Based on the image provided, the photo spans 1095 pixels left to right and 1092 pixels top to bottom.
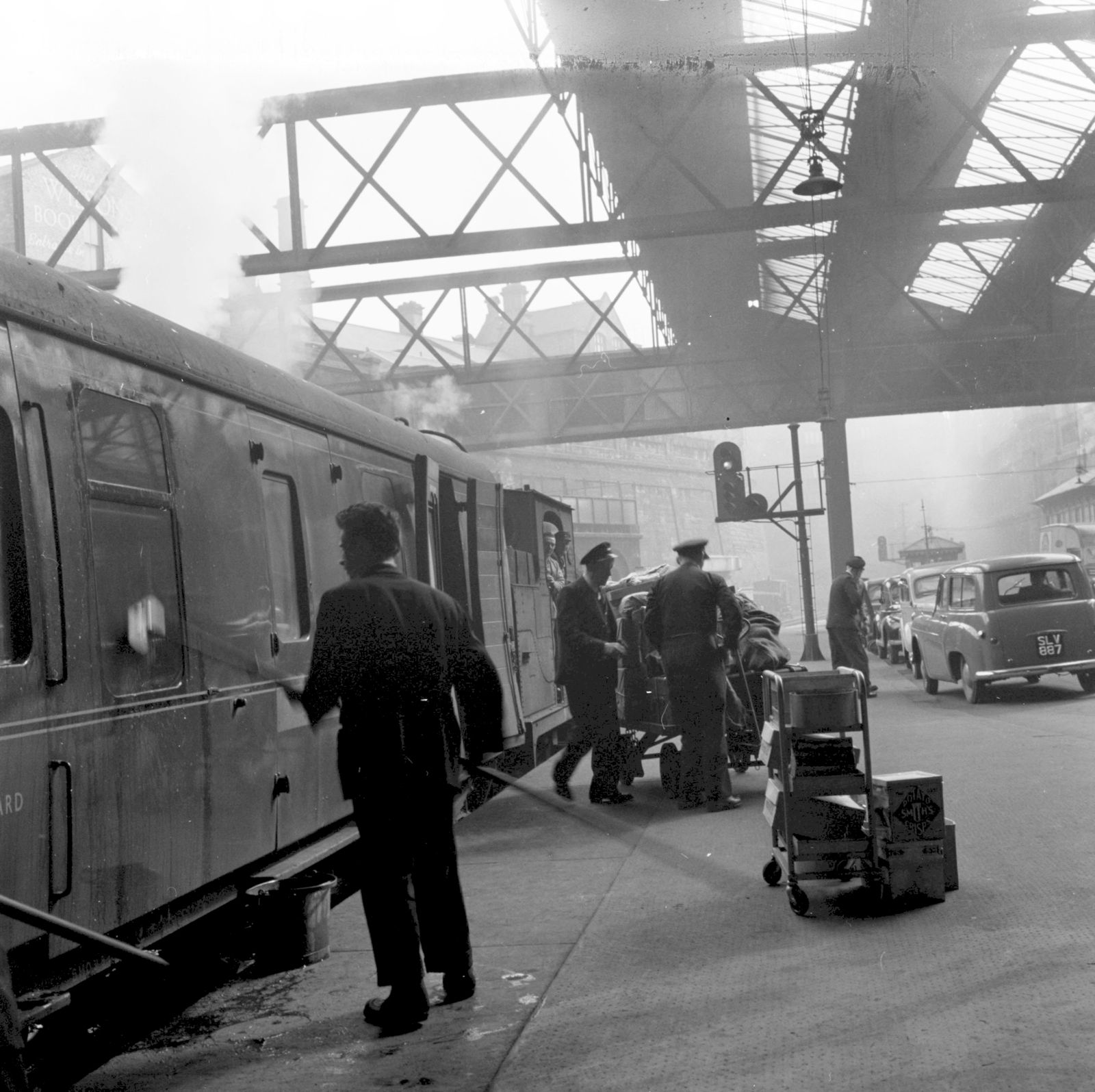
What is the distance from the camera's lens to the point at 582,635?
1023cm

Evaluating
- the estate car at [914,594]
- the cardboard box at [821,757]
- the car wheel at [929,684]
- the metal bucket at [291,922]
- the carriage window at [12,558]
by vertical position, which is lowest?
the car wheel at [929,684]

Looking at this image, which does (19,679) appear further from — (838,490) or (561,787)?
(838,490)

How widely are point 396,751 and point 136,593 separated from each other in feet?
3.91

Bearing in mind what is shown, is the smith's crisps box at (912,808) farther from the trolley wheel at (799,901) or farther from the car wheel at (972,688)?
the car wheel at (972,688)

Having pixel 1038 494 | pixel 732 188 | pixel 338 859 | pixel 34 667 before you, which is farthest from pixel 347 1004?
pixel 1038 494

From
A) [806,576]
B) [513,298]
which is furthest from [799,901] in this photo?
[513,298]

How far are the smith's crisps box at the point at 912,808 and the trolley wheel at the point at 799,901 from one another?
1.52 feet

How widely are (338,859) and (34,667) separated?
4.92 meters

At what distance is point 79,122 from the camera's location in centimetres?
1491

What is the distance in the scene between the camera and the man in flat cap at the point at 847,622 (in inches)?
679

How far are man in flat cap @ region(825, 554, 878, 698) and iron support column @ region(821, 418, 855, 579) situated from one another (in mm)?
11103

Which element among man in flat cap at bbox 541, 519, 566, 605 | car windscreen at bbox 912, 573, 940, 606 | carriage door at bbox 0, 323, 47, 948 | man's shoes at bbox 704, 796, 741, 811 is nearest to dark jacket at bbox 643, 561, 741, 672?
man's shoes at bbox 704, 796, 741, 811

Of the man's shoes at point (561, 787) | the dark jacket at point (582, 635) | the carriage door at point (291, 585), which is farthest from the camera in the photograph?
the man's shoes at point (561, 787)

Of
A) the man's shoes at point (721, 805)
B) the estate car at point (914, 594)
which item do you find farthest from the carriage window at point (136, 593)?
the estate car at point (914, 594)
